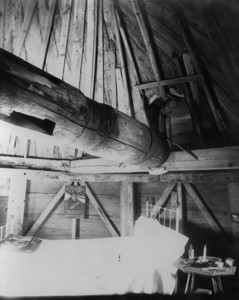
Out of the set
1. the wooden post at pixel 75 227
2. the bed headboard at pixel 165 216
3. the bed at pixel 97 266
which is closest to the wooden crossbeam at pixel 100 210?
the wooden post at pixel 75 227

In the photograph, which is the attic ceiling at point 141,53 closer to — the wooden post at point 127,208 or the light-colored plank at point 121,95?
the light-colored plank at point 121,95

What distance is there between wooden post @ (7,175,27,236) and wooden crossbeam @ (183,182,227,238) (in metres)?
3.69

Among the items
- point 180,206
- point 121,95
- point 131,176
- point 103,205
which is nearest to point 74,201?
point 103,205

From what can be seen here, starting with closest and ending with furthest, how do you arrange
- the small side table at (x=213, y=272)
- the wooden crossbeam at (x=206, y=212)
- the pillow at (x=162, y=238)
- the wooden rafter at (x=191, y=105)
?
the wooden rafter at (x=191, y=105) < the small side table at (x=213, y=272) < the pillow at (x=162, y=238) < the wooden crossbeam at (x=206, y=212)

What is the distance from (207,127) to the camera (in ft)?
14.0

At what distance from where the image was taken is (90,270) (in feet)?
11.5

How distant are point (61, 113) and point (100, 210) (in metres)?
4.59

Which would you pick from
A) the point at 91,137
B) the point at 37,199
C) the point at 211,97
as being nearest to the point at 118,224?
the point at 37,199

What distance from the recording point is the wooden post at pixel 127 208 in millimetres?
5375

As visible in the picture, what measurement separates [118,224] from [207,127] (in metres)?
3.00

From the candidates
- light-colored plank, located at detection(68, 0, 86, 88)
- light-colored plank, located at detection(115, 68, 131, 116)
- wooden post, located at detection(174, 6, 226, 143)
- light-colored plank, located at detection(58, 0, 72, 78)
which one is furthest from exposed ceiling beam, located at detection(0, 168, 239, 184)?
light-colored plank, located at detection(58, 0, 72, 78)

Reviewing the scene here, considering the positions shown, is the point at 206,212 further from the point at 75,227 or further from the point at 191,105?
the point at 75,227

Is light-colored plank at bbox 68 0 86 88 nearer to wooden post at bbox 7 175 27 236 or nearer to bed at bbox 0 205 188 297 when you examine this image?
wooden post at bbox 7 175 27 236

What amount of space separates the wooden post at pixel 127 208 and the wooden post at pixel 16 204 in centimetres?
232
